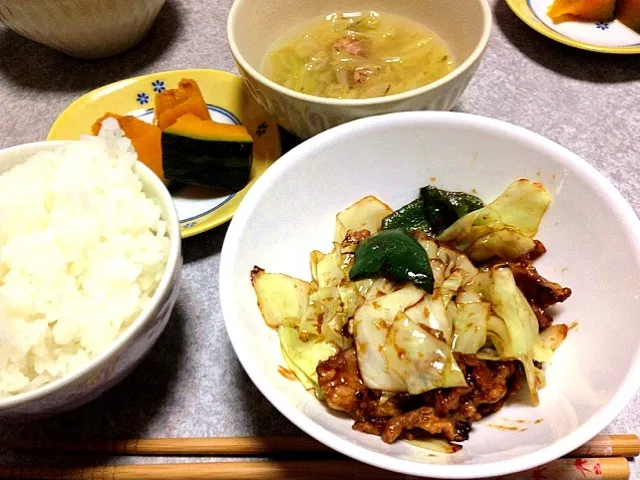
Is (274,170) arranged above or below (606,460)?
above

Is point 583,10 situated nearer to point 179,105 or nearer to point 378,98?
point 378,98

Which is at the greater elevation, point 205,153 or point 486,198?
point 486,198

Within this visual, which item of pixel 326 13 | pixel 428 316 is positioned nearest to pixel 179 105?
pixel 326 13

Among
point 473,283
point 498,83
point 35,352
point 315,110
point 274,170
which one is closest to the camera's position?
point 35,352

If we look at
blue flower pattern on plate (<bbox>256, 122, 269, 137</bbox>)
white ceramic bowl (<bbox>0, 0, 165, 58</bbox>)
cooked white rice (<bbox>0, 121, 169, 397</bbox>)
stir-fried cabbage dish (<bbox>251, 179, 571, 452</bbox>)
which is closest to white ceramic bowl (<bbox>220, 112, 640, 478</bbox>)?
stir-fried cabbage dish (<bbox>251, 179, 571, 452</bbox>)

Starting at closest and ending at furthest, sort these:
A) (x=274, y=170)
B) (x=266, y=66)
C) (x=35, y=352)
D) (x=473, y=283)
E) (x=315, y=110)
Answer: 1. (x=35, y=352)
2. (x=473, y=283)
3. (x=274, y=170)
4. (x=315, y=110)
5. (x=266, y=66)

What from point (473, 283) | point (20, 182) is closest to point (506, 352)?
point (473, 283)

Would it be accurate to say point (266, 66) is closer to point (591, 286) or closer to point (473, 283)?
point (473, 283)

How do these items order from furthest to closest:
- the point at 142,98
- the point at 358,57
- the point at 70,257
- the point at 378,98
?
1. the point at 142,98
2. the point at 358,57
3. the point at 378,98
4. the point at 70,257
